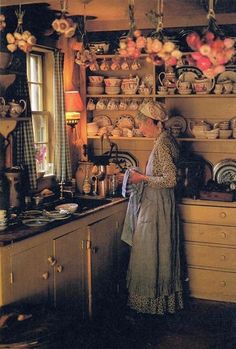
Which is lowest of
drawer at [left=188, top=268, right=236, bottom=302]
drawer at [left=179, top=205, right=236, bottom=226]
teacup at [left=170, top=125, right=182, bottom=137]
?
drawer at [left=188, top=268, right=236, bottom=302]

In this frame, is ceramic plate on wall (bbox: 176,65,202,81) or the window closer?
the window

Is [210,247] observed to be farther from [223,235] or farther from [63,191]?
[63,191]

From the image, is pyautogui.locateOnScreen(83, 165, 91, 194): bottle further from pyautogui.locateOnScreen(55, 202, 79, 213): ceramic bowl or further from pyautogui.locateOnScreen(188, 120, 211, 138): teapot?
pyautogui.locateOnScreen(188, 120, 211, 138): teapot

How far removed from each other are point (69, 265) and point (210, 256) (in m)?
1.55

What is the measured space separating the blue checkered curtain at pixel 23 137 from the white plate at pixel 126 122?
52.4 inches

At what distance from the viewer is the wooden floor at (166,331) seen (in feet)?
12.6

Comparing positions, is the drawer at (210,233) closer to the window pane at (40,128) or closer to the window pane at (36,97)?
the window pane at (40,128)

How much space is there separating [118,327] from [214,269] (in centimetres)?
113

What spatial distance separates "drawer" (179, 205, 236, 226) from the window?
4.19 feet

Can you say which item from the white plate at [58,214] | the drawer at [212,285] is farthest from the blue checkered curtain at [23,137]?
the drawer at [212,285]

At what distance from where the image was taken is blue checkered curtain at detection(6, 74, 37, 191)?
398 cm

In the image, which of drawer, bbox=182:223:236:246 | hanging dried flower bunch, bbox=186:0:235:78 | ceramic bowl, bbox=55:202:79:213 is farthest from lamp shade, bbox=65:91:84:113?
hanging dried flower bunch, bbox=186:0:235:78

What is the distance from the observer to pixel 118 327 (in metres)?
4.09

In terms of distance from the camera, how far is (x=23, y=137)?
4086mm
